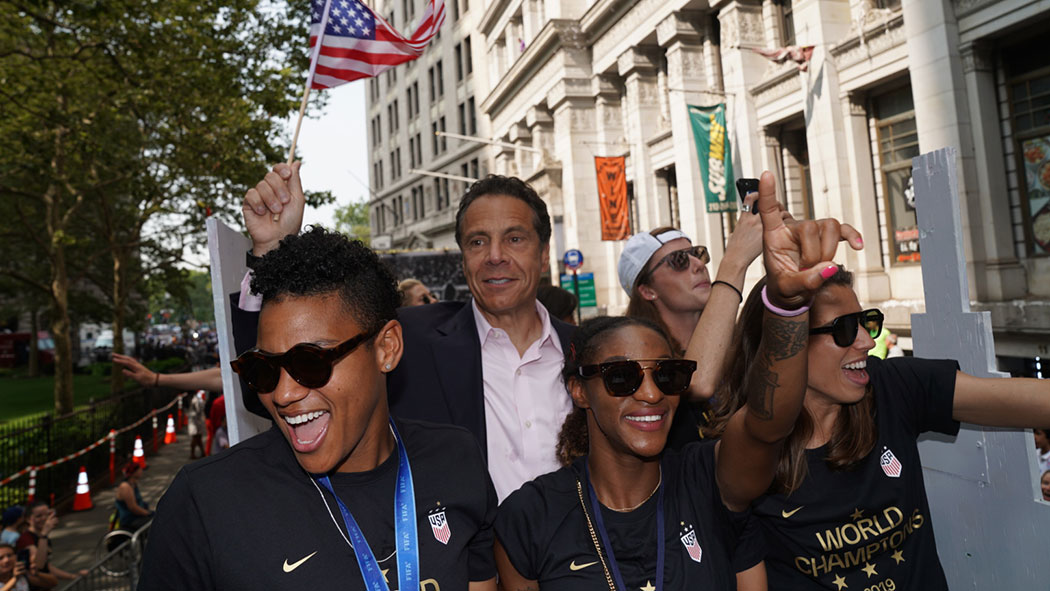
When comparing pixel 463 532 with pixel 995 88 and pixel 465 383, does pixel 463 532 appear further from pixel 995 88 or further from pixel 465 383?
pixel 995 88

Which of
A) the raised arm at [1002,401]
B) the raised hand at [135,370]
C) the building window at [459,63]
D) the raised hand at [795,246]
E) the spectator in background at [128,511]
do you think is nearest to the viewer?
the raised hand at [795,246]

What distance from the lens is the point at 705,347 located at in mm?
2979

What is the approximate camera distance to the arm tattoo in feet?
6.93

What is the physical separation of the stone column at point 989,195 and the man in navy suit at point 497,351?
12772mm

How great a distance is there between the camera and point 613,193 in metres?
25.2

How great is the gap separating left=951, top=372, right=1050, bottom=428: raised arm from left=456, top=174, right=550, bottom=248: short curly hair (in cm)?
196

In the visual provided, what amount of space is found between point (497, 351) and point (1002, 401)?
2.12 metres

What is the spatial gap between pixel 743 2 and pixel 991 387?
64.6 feet

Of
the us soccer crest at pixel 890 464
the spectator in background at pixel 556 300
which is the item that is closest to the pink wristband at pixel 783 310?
the us soccer crest at pixel 890 464

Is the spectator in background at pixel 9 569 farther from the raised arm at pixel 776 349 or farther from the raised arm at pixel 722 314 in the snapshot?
the raised arm at pixel 776 349

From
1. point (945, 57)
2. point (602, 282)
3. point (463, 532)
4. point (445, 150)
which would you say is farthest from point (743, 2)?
point (445, 150)

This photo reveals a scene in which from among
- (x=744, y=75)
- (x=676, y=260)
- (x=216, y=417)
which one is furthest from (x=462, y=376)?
(x=744, y=75)

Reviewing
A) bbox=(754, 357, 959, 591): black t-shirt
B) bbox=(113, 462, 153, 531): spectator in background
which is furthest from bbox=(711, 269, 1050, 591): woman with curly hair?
bbox=(113, 462, 153, 531): spectator in background

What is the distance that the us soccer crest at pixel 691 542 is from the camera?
2.39 m
